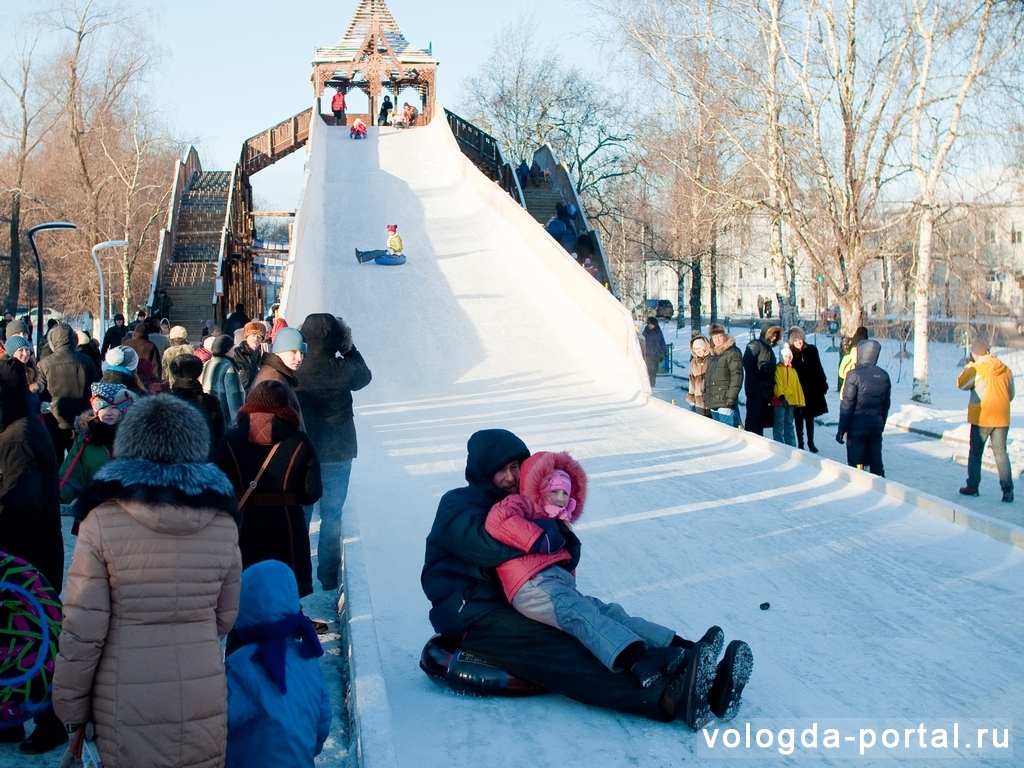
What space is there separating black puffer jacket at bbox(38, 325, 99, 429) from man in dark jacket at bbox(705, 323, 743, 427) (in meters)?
6.91

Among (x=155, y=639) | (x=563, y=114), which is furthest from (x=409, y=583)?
(x=563, y=114)

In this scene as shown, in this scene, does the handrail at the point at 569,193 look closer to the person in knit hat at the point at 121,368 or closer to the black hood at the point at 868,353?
the black hood at the point at 868,353

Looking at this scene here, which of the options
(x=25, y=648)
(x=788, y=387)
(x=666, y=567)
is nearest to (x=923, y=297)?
(x=788, y=387)

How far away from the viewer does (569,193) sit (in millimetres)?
30469

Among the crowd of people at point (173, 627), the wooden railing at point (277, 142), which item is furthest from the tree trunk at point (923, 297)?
the wooden railing at point (277, 142)

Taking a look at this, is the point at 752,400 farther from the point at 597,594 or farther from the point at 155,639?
the point at 155,639

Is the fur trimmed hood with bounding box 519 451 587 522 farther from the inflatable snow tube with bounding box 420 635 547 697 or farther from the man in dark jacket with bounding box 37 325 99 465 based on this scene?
the man in dark jacket with bounding box 37 325 99 465

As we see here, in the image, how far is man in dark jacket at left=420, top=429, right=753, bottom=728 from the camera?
4.24m

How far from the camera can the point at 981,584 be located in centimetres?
615

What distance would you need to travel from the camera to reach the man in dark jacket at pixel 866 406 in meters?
10.3

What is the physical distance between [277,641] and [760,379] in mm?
9515

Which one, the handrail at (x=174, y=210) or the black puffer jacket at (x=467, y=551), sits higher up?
the handrail at (x=174, y=210)

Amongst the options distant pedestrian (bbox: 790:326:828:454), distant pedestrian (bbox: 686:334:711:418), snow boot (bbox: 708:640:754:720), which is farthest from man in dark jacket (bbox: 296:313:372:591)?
distant pedestrian (bbox: 790:326:828:454)

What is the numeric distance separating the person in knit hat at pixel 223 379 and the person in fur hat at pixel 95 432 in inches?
95.0
